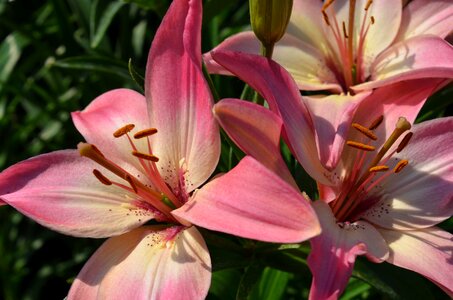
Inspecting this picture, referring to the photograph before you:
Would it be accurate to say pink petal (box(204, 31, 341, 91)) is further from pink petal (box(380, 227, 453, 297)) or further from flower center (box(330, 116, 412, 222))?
pink petal (box(380, 227, 453, 297))

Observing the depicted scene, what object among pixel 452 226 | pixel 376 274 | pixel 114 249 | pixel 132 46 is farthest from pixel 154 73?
pixel 132 46

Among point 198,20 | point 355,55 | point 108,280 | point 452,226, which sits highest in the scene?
point 198,20

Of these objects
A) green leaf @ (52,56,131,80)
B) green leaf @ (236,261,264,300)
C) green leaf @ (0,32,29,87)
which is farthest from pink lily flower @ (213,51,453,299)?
green leaf @ (0,32,29,87)

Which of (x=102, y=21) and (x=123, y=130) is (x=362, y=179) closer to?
(x=123, y=130)

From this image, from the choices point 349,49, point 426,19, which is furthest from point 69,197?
point 426,19

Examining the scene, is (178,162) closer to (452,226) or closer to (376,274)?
(376,274)

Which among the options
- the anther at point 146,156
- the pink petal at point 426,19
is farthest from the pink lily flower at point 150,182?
the pink petal at point 426,19
